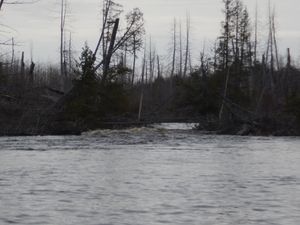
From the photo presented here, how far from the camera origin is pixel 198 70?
5294cm

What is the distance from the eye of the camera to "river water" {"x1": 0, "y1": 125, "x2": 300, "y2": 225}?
981 centimetres

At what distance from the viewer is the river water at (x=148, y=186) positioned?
981 cm

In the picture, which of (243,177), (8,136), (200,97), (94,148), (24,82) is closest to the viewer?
(243,177)

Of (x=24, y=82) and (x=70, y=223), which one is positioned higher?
(x=24, y=82)

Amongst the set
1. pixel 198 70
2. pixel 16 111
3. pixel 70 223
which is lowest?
pixel 70 223

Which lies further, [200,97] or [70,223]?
[200,97]

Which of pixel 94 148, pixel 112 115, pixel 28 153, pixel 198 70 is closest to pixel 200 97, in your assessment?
pixel 198 70

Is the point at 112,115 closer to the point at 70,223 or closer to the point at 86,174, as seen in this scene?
the point at 86,174

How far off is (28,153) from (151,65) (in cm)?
9380

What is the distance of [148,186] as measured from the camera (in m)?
13.5

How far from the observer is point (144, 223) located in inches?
363

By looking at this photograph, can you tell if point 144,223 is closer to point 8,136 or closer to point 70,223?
point 70,223

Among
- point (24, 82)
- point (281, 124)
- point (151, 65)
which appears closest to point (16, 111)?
point (24, 82)

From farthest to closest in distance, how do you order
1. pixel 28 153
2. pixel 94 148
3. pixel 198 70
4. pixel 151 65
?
1. pixel 151 65
2. pixel 198 70
3. pixel 94 148
4. pixel 28 153
